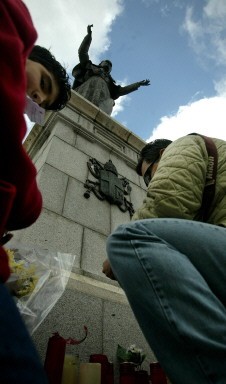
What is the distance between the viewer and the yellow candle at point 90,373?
1.73 metres

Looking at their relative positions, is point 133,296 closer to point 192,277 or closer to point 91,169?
point 192,277

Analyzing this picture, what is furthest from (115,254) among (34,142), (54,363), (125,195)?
(34,142)

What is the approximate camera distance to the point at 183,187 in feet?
4.09

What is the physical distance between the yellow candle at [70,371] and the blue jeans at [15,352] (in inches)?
50.6

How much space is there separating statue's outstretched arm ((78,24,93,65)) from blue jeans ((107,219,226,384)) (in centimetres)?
939

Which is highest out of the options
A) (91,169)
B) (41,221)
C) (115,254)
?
(91,169)

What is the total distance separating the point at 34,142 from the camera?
4844 mm

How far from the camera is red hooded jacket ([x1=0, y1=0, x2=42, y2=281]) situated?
0.79 m

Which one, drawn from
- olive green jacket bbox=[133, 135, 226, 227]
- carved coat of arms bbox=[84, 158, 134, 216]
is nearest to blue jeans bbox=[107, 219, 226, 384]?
olive green jacket bbox=[133, 135, 226, 227]

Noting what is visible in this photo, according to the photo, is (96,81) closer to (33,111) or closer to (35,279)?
(33,111)

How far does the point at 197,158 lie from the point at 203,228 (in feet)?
1.38

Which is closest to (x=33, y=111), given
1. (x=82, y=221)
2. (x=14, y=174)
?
(x=14, y=174)

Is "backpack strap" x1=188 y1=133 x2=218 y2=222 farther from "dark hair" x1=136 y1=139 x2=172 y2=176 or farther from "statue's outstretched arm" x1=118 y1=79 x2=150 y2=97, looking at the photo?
"statue's outstretched arm" x1=118 y1=79 x2=150 y2=97

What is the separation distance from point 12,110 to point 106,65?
1091cm
